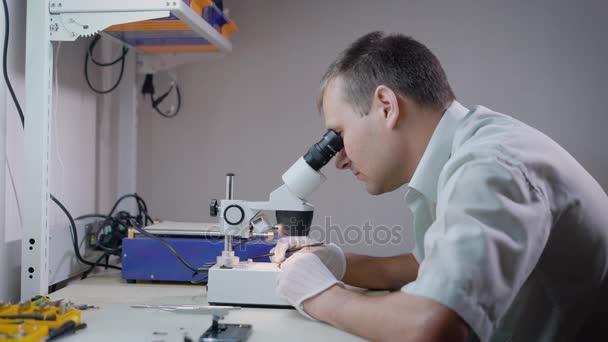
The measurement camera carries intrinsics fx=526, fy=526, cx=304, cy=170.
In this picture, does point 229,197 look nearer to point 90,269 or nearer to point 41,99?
point 41,99

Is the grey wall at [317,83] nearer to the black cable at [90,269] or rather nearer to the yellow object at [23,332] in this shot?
the black cable at [90,269]

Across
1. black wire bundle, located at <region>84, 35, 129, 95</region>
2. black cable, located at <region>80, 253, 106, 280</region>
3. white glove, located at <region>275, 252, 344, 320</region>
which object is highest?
black wire bundle, located at <region>84, 35, 129, 95</region>

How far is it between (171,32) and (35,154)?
70cm

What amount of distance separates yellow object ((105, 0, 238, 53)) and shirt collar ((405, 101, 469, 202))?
86 cm

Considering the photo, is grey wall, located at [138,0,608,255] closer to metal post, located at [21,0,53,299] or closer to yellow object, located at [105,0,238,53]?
yellow object, located at [105,0,238,53]

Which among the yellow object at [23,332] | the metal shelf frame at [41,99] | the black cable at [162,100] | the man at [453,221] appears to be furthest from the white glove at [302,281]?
the black cable at [162,100]

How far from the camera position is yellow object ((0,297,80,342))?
0.95 m

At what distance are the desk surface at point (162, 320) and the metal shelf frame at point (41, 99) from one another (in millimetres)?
114

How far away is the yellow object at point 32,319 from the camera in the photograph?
3.12ft

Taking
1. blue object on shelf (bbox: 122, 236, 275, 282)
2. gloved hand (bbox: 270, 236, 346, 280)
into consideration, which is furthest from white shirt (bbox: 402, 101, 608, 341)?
blue object on shelf (bbox: 122, 236, 275, 282)

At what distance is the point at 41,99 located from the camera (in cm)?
140

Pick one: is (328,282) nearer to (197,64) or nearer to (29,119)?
(29,119)

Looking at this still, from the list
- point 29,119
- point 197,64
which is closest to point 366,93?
point 29,119

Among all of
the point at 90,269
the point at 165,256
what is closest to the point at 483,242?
the point at 165,256
